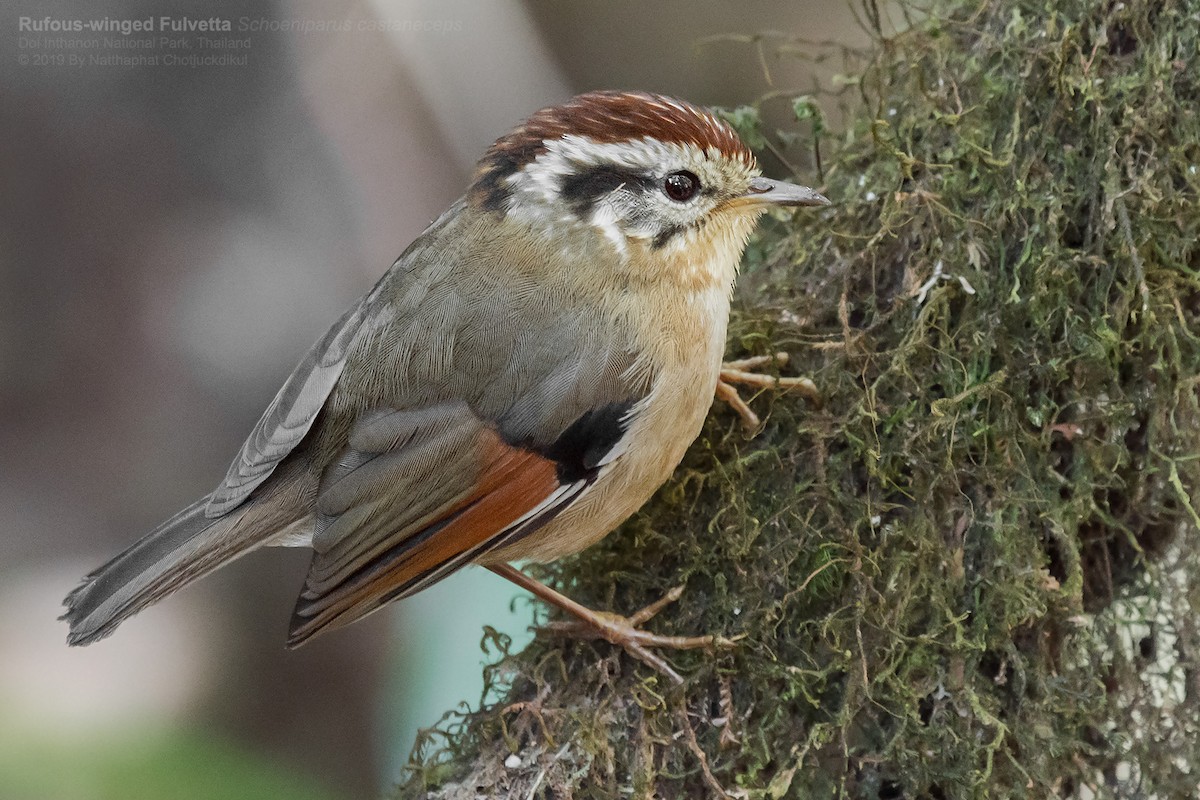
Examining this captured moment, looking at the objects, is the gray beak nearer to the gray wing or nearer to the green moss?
the green moss

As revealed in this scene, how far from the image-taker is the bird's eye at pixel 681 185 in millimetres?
2152

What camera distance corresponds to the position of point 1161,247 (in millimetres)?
1879

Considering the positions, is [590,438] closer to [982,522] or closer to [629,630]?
[629,630]

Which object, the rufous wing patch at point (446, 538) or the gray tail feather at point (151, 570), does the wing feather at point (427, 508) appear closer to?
the rufous wing patch at point (446, 538)

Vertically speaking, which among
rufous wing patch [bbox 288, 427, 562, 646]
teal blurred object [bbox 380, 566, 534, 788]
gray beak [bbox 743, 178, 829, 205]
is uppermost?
gray beak [bbox 743, 178, 829, 205]

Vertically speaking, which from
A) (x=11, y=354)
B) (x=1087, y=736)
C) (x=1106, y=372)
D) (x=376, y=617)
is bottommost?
(x=376, y=617)

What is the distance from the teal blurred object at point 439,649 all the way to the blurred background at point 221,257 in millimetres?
17

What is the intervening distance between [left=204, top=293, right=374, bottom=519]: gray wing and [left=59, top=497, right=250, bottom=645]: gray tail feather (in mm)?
49

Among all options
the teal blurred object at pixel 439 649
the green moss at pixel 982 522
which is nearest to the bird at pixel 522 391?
the green moss at pixel 982 522

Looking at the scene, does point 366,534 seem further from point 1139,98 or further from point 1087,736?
point 1139,98

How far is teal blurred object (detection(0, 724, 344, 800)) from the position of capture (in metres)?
3.07

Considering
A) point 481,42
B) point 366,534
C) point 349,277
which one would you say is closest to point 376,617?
point 349,277

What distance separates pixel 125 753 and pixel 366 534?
5.94 ft

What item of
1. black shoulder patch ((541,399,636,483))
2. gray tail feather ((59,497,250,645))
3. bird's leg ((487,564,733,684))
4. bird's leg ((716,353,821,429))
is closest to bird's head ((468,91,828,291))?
bird's leg ((716,353,821,429))
